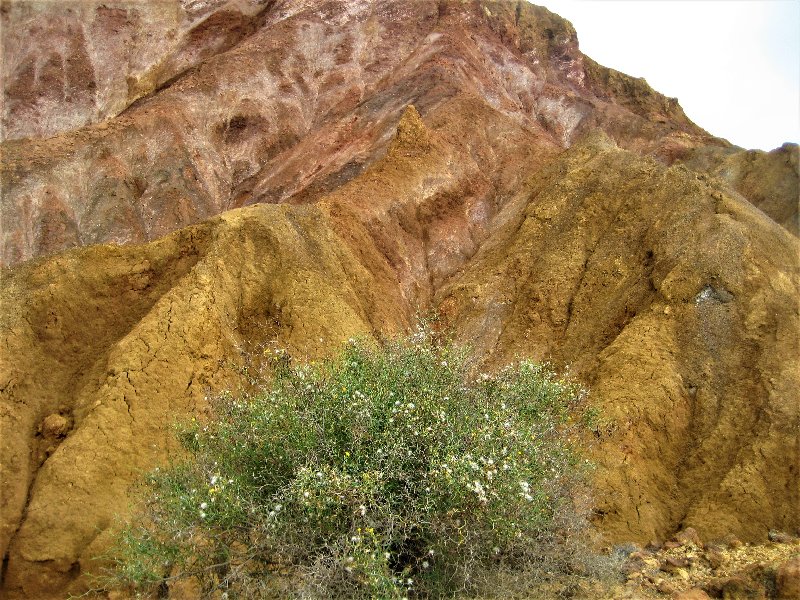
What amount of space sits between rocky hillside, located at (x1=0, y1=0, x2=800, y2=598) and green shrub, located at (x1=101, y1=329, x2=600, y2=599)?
99.9 inches

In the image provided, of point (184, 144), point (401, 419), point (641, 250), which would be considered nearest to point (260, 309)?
point (401, 419)

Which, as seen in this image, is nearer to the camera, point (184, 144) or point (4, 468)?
point (4, 468)

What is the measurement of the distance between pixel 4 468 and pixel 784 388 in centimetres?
1875

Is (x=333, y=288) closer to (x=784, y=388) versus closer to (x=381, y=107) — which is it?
(x=784, y=388)

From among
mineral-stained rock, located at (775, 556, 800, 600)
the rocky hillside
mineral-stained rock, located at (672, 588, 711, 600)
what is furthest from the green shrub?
mineral-stained rock, located at (775, 556, 800, 600)

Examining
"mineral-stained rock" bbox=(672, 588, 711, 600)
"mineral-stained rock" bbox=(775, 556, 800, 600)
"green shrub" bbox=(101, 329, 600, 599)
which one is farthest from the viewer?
"mineral-stained rock" bbox=(672, 588, 711, 600)

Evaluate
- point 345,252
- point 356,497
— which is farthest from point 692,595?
point 345,252

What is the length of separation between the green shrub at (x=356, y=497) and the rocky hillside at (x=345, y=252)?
2.54 metres

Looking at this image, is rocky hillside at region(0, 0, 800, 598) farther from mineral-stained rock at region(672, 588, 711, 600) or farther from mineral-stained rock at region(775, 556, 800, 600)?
mineral-stained rock at region(775, 556, 800, 600)

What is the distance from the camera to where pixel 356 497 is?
1049 cm

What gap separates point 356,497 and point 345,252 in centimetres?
1583

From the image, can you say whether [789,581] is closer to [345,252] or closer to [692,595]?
[692,595]

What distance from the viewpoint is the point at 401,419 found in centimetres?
1139

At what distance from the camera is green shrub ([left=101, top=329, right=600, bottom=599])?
404 inches
